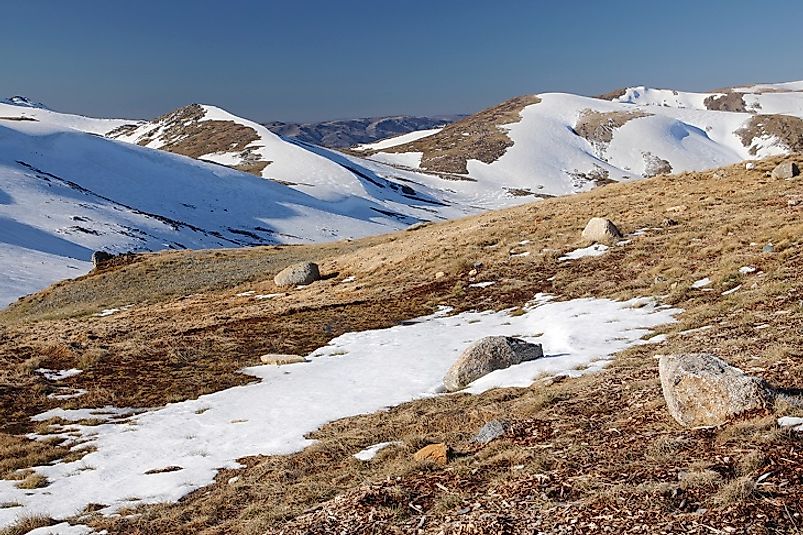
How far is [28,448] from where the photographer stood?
48.5 feet

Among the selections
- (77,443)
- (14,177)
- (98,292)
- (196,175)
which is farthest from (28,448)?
(196,175)

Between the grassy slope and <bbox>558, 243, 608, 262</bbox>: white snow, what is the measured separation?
2.33 ft

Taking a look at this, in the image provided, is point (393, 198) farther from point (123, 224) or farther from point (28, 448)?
point (28, 448)

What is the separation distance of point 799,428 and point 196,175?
152286mm

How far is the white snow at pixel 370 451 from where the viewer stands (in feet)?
38.2

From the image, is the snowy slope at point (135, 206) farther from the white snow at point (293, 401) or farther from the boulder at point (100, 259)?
the white snow at point (293, 401)

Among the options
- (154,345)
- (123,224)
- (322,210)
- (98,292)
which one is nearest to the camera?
(154,345)

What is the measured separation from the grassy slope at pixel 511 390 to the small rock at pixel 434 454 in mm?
259

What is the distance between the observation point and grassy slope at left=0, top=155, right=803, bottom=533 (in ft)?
25.9

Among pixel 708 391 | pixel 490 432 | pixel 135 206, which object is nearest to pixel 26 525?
pixel 490 432

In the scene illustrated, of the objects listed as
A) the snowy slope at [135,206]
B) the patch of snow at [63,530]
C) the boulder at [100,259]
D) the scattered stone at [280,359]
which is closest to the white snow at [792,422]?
the patch of snow at [63,530]

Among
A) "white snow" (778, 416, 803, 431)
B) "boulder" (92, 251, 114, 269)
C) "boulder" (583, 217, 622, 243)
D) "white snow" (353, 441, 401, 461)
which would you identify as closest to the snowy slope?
"boulder" (92, 251, 114, 269)

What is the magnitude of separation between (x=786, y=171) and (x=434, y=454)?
35978 millimetres

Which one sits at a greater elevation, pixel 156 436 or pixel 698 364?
pixel 698 364
